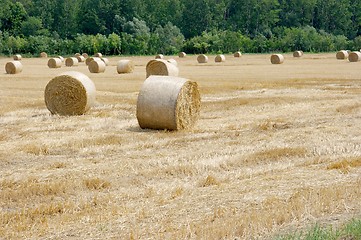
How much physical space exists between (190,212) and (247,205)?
74 centimetres

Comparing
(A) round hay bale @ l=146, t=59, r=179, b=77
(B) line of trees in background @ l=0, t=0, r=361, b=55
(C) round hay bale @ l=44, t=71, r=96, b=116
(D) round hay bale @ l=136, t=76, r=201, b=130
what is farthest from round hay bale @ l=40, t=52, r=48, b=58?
(D) round hay bale @ l=136, t=76, r=201, b=130

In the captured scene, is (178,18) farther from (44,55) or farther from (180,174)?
(180,174)

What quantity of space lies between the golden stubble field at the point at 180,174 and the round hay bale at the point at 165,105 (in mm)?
304

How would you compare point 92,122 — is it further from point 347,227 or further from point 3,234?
point 347,227

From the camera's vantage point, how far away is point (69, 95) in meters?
16.4

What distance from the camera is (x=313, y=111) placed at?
16.5 metres

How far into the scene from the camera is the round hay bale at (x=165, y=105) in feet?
44.1

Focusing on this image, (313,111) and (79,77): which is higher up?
(79,77)

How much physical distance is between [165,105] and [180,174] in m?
4.29

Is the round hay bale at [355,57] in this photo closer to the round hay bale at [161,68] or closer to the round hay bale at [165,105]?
the round hay bale at [161,68]

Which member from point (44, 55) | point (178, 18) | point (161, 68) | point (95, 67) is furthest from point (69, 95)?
point (178, 18)

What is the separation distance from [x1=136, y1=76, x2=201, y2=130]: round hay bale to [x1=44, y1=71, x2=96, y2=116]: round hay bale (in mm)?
3103

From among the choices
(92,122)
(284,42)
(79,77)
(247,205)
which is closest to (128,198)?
(247,205)

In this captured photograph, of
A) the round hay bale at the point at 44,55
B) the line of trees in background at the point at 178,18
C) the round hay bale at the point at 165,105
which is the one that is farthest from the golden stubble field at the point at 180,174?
the line of trees in background at the point at 178,18
